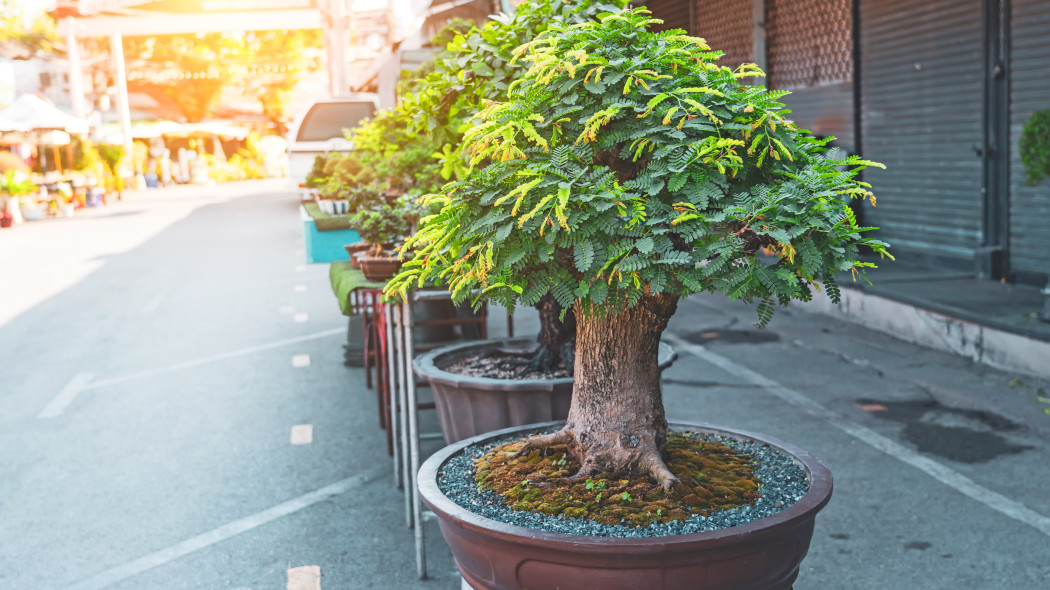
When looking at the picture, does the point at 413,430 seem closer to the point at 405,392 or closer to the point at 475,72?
the point at 405,392

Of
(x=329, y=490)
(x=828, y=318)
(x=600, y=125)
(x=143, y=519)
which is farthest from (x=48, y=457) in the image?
(x=828, y=318)

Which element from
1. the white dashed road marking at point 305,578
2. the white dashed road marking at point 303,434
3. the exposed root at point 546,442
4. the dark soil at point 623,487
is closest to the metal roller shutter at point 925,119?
the white dashed road marking at point 303,434

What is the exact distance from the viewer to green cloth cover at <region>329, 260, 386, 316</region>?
4.81 meters

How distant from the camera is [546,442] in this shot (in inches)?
125

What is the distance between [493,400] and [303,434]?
2622 mm

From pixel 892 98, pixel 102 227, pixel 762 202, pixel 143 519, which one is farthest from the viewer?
pixel 102 227

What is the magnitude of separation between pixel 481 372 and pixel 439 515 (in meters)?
1.68

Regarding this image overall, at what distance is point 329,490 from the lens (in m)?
5.10

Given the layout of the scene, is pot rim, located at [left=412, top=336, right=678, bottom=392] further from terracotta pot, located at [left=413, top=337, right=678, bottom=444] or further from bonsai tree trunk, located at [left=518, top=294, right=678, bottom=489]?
bonsai tree trunk, located at [left=518, top=294, right=678, bottom=489]

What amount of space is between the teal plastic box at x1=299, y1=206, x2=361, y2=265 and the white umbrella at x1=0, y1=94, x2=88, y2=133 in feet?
72.5

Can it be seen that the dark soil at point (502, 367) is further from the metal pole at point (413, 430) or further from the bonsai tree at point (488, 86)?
the metal pole at point (413, 430)

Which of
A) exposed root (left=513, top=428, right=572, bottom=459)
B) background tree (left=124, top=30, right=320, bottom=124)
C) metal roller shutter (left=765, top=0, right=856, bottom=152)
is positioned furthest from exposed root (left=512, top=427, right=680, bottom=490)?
background tree (left=124, top=30, right=320, bottom=124)

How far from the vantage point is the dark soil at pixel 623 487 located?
2.69m

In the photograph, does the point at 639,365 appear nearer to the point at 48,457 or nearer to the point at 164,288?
the point at 48,457
